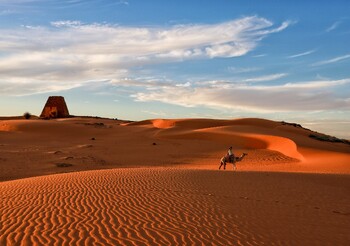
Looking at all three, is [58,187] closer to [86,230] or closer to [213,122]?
[86,230]

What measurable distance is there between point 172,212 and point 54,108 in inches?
2944

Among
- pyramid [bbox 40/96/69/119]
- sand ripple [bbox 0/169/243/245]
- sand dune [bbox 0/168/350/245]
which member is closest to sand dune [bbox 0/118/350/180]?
sand dune [bbox 0/168/350/245]

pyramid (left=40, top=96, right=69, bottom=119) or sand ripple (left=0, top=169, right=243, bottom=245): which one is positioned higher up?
pyramid (left=40, top=96, right=69, bottom=119)

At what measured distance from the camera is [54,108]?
8056cm

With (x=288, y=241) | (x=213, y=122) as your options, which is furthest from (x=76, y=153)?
(x=213, y=122)

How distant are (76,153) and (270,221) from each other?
24.5m

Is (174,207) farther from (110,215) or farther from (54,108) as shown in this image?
(54,108)

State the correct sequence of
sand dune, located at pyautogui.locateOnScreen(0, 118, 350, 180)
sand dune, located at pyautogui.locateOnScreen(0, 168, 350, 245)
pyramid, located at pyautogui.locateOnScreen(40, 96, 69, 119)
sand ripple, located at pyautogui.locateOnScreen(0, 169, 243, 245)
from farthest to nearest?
pyramid, located at pyautogui.locateOnScreen(40, 96, 69, 119) < sand dune, located at pyautogui.locateOnScreen(0, 118, 350, 180) < sand dune, located at pyautogui.locateOnScreen(0, 168, 350, 245) < sand ripple, located at pyautogui.locateOnScreen(0, 169, 243, 245)

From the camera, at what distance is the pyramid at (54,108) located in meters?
80.2

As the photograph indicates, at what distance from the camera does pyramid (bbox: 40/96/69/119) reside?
80.2m

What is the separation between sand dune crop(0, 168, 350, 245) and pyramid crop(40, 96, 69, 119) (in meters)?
67.1

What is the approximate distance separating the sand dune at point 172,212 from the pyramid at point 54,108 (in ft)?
220

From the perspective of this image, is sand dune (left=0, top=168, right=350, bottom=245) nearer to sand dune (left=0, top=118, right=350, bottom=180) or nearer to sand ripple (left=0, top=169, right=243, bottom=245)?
sand ripple (left=0, top=169, right=243, bottom=245)

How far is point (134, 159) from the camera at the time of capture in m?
30.8
